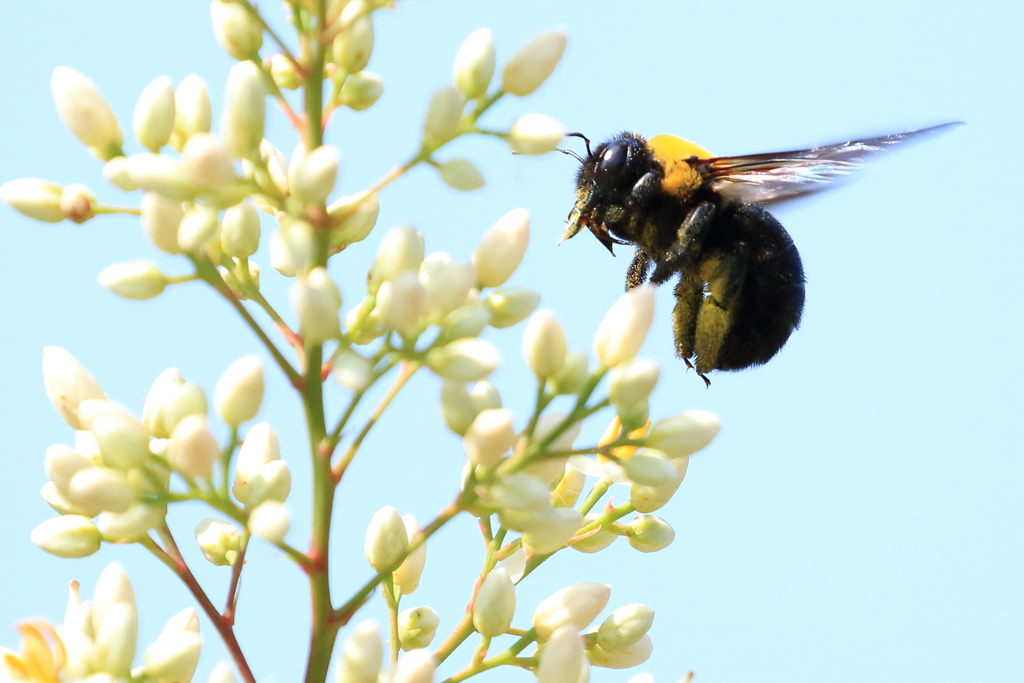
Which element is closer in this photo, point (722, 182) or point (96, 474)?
point (96, 474)

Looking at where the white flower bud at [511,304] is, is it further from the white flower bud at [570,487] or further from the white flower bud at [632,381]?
the white flower bud at [570,487]

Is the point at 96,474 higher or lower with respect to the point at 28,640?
higher

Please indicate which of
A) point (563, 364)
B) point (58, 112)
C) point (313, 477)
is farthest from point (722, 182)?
point (58, 112)

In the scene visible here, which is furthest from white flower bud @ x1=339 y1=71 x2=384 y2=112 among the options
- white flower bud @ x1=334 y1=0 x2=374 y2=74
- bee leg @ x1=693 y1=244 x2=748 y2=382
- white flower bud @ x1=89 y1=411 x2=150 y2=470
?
bee leg @ x1=693 y1=244 x2=748 y2=382

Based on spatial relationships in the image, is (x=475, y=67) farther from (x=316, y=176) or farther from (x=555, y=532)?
(x=555, y=532)

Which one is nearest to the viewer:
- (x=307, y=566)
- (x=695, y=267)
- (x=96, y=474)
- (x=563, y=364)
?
(x=96, y=474)

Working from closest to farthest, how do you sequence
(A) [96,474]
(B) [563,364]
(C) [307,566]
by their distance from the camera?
(A) [96,474] < (C) [307,566] < (B) [563,364]

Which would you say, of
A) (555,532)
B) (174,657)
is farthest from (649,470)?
(174,657)

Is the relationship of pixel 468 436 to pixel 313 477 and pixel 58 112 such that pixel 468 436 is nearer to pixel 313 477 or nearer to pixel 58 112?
pixel 313 477
